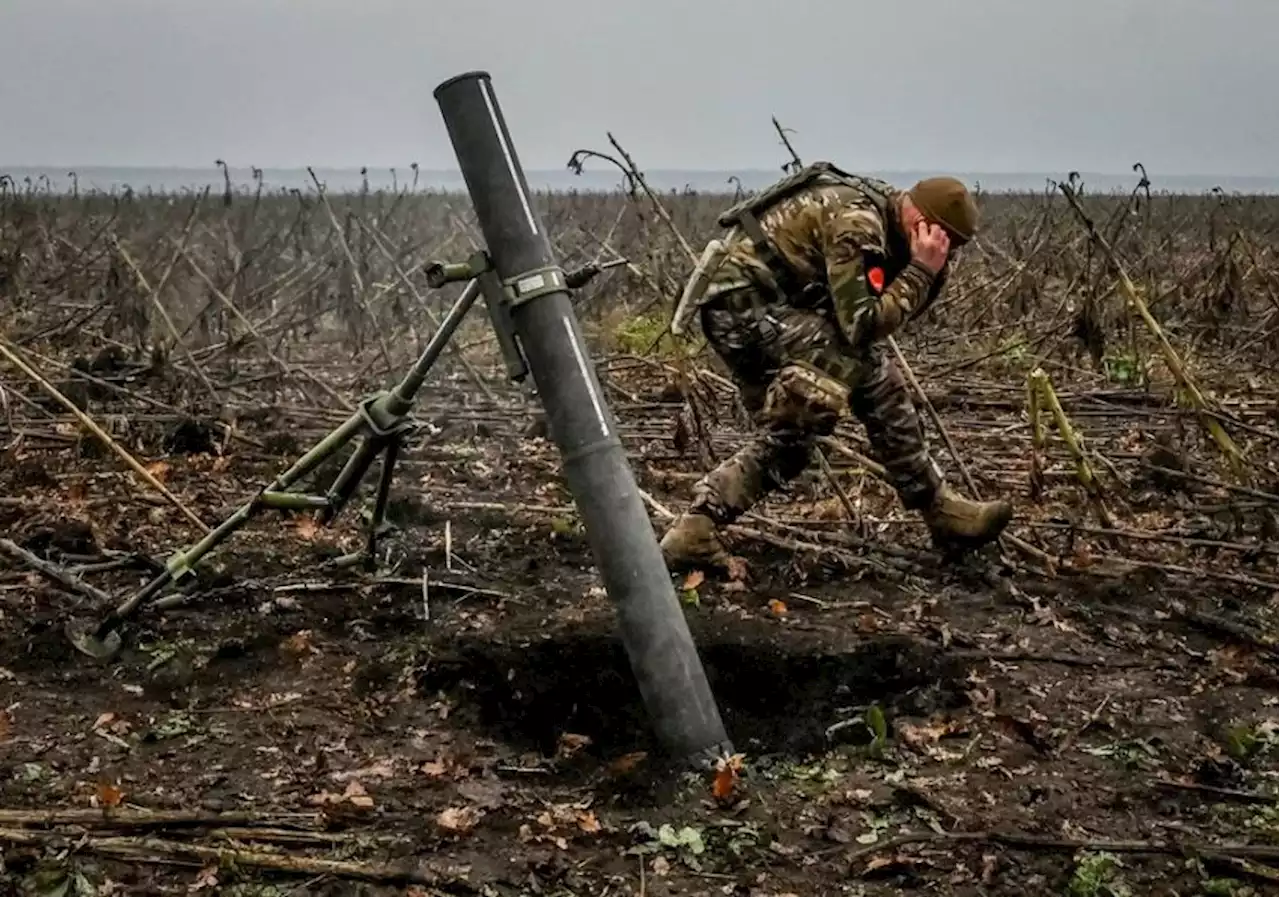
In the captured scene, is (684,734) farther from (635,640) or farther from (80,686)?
(80,686)

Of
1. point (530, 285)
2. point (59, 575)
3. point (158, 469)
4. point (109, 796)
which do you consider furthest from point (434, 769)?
point (158, 469)

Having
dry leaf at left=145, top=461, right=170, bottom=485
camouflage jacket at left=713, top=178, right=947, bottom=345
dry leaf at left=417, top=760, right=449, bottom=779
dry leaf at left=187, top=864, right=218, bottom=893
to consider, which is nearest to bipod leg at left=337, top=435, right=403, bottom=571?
dry leaf at left=417, top=760, right=449, bottom=779

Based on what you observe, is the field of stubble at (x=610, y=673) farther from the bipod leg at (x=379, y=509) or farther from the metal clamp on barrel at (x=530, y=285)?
the metal clamp on barrel at (x=530, y=285)

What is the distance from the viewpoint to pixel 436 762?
3.18m

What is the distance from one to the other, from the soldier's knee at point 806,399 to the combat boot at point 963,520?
592 millimetres

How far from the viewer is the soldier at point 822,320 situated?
14.5ft

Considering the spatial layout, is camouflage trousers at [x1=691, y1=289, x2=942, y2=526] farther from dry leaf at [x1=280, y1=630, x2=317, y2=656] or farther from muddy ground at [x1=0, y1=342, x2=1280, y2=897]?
dry leaf at [x1=280, y1=630, x2=317, y2=656]

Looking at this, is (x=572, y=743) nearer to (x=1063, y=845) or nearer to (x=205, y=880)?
(x=205, y=880)

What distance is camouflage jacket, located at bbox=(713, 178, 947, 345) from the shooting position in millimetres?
4352

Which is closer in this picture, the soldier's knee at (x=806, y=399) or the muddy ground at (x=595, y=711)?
the muddy ground at (x=595, y=711)

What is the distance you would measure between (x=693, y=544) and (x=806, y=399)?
2.19 feet

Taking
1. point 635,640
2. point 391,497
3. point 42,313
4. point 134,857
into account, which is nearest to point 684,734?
point 635,640

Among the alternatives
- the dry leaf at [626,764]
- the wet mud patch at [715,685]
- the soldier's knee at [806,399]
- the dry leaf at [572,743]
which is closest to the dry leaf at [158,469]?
the wet mud patch at [715,685]

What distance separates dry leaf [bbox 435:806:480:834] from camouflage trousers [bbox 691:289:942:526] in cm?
200
